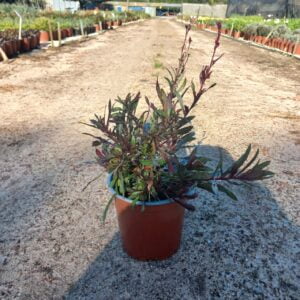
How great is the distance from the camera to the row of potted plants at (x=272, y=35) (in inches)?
533

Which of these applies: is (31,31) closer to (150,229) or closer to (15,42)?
(15,42)

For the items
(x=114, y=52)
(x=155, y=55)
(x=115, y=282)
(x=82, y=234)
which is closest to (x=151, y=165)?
(x=115, y=282)

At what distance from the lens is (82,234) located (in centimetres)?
262

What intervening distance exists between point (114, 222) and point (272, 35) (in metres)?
16.8

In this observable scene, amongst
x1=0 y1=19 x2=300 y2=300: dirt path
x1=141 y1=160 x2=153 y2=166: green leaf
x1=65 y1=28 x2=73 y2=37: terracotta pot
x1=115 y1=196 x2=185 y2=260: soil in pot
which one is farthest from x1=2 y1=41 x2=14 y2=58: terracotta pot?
x1=141 y1=160 x2=153 y2=166: green leaf

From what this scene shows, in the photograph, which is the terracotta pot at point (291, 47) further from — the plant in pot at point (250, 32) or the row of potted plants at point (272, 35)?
the plant in pot at point (250, 32)

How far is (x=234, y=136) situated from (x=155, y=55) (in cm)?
841

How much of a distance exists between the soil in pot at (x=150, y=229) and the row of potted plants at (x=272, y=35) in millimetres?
13273

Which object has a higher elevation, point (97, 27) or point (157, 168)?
point (157, 168)

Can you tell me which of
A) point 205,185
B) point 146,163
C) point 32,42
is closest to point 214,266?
point 205,185

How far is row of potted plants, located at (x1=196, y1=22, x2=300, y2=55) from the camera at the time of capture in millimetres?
13547

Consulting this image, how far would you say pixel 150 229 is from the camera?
2.10 meters

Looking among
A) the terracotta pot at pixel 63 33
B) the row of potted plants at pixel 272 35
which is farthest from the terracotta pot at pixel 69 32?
the row of potted plants at pixel 272 35

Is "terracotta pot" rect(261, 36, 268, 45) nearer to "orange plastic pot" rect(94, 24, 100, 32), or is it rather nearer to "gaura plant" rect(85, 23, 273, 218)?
"orange plastic pot" rect(94, 24, 100, 32)
